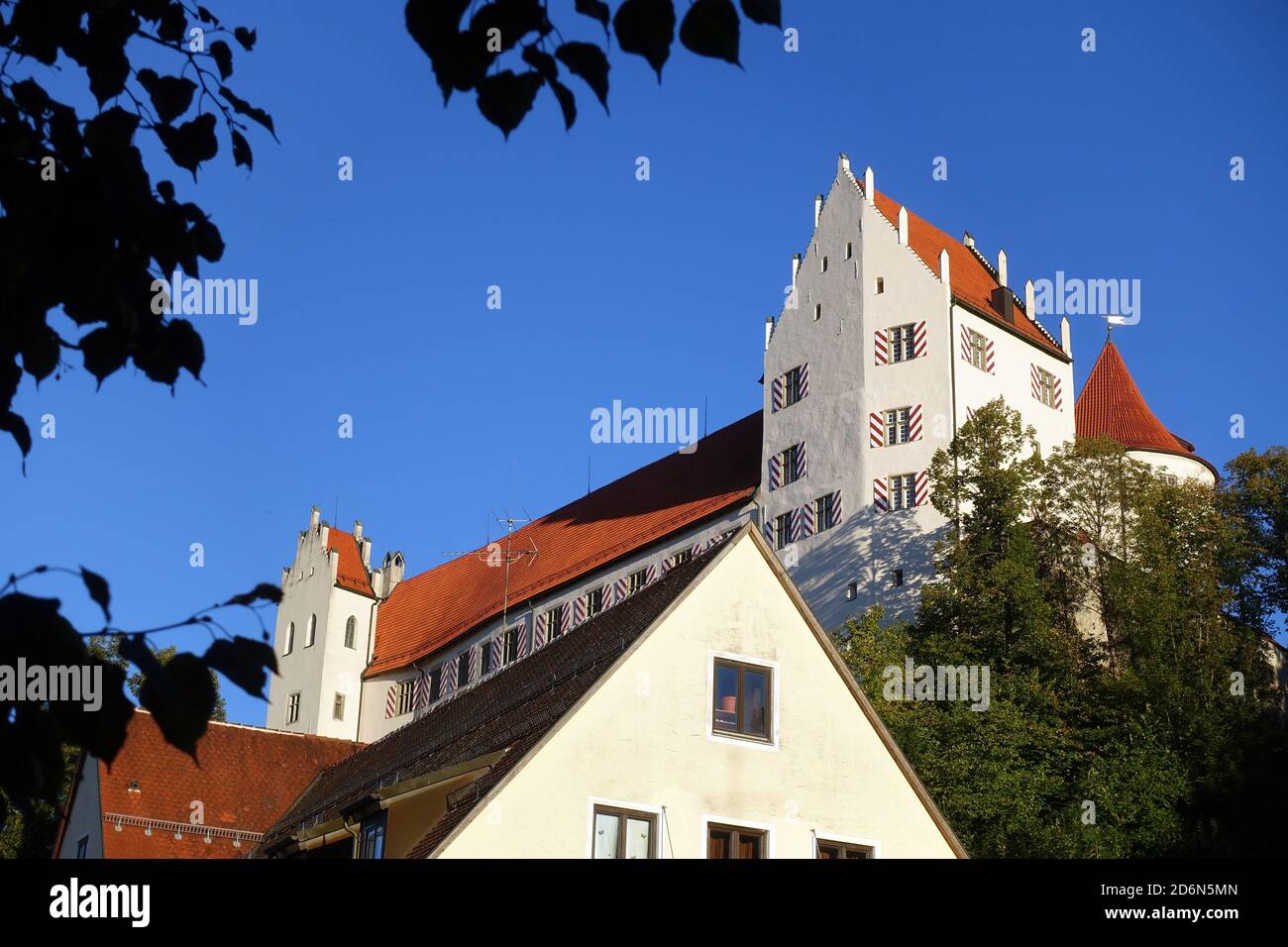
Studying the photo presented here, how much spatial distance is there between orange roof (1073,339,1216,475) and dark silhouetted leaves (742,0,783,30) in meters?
62.5

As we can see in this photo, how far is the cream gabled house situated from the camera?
1795 cm

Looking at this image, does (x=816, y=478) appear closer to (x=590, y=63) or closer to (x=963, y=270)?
(x=963, y=270)

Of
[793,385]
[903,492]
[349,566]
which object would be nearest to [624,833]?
[903,492]

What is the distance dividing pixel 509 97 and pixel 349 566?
68.7 meters

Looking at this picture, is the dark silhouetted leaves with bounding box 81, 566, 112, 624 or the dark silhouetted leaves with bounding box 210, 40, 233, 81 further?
the dark silhouetted leaves with bounding box 210, 40, 233, 81

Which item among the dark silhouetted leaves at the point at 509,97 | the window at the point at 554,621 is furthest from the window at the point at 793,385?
the dark silhouetted leaves at the point at 509,97

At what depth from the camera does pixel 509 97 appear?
5078 mm

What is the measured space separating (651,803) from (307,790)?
1458 cm

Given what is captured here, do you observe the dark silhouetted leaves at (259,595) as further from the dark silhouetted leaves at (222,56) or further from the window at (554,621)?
the window at (554,621)

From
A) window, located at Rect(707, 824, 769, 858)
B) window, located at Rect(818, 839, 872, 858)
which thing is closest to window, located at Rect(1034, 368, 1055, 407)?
window, located at Rect(818, 839, 872, 858)

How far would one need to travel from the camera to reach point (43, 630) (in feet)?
15.3

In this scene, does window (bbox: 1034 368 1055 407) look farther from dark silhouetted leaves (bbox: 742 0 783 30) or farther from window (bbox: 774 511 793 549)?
dark silhouetted leaves (bbox: 742 0 783 30)
